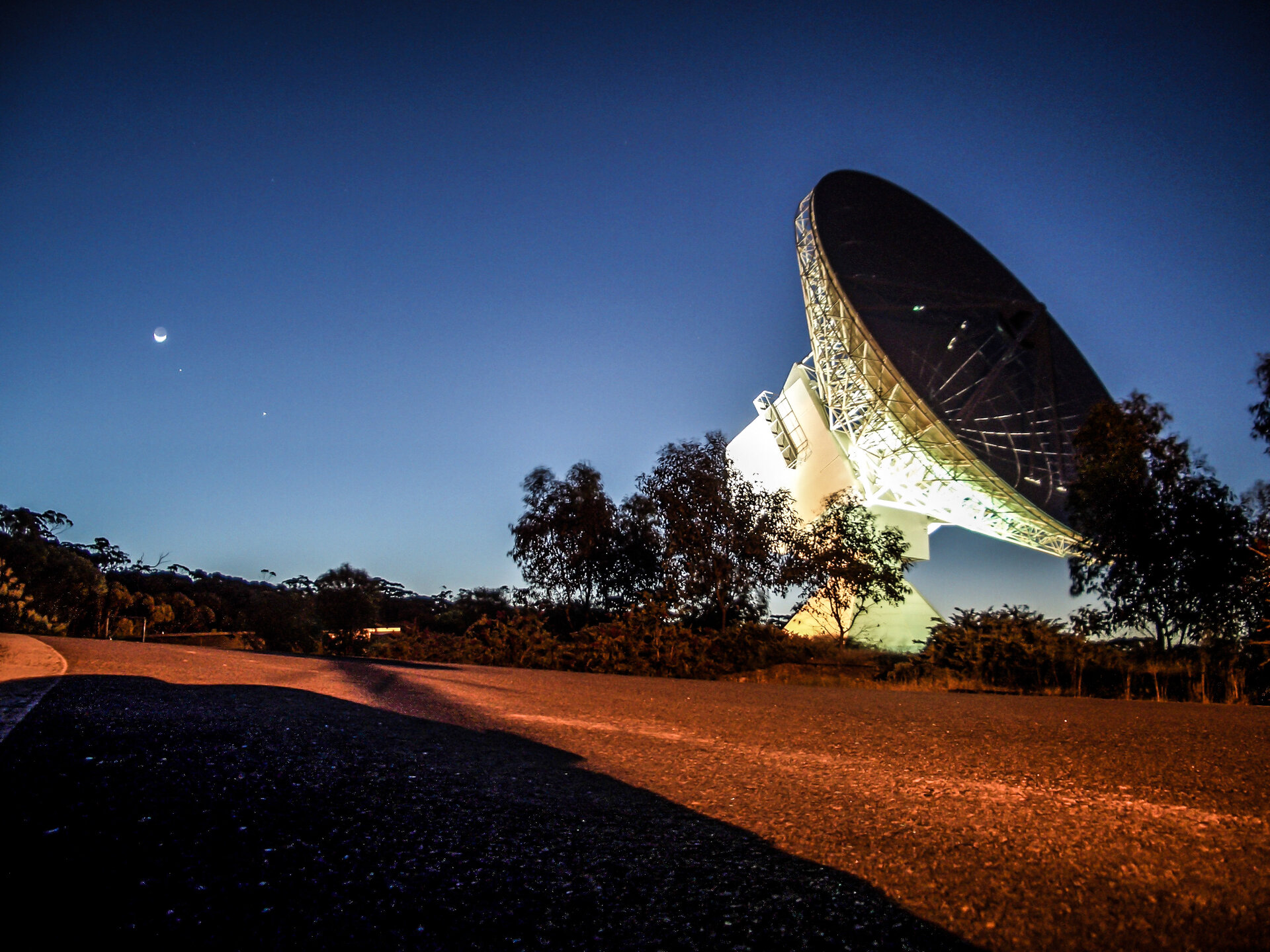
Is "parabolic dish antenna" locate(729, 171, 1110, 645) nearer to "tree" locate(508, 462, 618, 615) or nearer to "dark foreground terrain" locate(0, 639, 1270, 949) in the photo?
"tree" locate(508, 462, 618, 615)

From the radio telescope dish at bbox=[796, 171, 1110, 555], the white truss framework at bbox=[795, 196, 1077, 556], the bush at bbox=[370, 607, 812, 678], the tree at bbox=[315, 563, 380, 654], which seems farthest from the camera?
the tree at bbox=[315, 563, 380, 654]

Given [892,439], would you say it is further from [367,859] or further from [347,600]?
[347,600]

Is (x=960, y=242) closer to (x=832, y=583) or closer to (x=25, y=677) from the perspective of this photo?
(x=832, y=583)

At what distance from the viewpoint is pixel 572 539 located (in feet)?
63.3

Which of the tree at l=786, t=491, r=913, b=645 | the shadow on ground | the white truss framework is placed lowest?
the shadow on ground

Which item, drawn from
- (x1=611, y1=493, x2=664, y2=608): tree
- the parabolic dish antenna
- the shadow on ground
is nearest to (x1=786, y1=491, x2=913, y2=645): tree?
the parabolic dish antenna

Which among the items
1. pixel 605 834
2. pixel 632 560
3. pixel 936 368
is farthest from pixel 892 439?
pixel 605 834

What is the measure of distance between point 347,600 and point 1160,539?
23.1 meters

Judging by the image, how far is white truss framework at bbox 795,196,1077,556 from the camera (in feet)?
44.7

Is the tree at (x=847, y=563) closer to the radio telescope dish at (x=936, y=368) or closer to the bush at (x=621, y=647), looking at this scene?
the radio telescope dish at (x=936, y=368)

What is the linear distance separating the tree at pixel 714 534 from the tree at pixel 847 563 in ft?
2.08

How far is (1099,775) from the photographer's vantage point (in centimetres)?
273

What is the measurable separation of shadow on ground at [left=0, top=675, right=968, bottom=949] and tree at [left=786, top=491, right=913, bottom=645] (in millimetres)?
14757

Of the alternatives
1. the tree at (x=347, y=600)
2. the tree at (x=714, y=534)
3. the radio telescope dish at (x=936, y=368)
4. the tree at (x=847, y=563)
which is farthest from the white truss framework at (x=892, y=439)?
the tree at (x=347, y=600)
